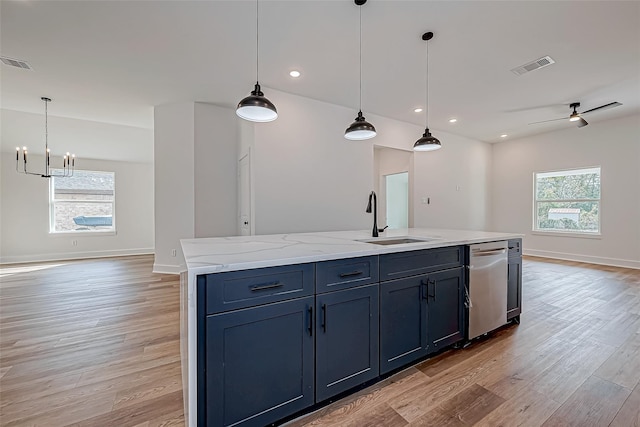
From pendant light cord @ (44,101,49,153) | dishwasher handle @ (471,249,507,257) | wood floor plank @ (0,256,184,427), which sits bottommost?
wood floor plank @ (0,256,184,427)

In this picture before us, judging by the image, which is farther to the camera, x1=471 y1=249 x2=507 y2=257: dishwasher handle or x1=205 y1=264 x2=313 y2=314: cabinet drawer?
x1=471 y1=249 x2=507 y2=257: dishwasher handle

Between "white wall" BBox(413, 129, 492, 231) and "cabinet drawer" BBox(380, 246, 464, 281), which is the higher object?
"white wall" BBox(413, 129, 492, 231)

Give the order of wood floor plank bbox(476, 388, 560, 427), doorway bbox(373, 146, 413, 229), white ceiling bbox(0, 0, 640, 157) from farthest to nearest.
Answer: doorway bbox(373, 146, 413, 229)
white ceiling bbox(0, 0, 640, 157)
wood floor plank bbox(476, 388, 560, 427)

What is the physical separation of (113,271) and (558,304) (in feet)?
22.9

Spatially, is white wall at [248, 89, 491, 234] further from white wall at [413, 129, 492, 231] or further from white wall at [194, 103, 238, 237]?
white wall at [194, 103, 238, 237]

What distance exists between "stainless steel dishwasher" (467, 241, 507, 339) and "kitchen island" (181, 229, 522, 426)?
37 cm

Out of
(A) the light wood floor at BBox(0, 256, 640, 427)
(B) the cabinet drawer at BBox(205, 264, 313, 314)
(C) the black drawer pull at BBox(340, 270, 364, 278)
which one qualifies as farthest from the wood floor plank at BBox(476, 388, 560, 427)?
(B) the cabinet drawer at BBox(205, 264, 313, 314)

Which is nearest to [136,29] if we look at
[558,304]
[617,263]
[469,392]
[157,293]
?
[157,293]

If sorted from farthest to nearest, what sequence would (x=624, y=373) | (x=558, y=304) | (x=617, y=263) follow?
(x=617, y=263), (x=558, y=304), (x=624, y=373)

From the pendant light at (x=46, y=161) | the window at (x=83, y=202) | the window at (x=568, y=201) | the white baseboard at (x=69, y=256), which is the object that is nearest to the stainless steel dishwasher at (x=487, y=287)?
the window at (x=568, y=201)

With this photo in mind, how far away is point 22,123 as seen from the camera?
5055 millimetres

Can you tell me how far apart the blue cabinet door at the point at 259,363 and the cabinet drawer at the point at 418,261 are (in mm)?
592

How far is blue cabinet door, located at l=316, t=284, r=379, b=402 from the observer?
1.54 metres

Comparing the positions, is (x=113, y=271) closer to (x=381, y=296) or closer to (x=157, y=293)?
(x=157, y=293)
